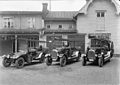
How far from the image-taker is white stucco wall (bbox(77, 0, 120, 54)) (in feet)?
65.5

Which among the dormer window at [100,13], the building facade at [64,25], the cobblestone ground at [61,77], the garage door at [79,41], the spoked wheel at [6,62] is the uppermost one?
the dormer window at [100,13]

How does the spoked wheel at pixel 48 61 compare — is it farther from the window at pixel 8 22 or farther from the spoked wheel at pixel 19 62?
the window at pixel 8 22

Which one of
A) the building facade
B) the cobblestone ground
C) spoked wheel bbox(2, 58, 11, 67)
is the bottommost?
the cobblestone ground

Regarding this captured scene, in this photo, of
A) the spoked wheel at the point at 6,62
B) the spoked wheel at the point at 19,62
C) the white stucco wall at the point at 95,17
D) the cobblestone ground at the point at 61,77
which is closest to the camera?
the cobblestone ground at the point at 61,77

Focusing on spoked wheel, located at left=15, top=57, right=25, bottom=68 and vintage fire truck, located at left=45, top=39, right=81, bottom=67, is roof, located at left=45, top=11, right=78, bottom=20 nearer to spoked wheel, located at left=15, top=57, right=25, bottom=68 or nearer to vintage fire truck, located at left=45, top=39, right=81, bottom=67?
vintage fire truck, located at left=45, top=39, right=81, bottom=67

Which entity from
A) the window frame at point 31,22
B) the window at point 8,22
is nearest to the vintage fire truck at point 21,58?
the window frame at point 31,22

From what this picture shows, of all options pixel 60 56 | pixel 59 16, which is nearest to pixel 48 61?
pixel 60 56

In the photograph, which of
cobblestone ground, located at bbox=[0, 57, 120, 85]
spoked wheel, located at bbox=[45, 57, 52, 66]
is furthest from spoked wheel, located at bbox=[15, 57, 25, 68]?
spoked wheel, located at bbox=[45, 57, 52, 66]

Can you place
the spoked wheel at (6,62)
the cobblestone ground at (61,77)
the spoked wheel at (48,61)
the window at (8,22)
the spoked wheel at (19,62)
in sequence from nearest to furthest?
the cobblestone ground at (61,77), the spoked wheel at (19,62), the spoked wheel at (6,62), the spoked wheel at (48,61), the window at (8,22)

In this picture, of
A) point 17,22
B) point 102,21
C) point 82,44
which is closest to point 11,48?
point 17,22

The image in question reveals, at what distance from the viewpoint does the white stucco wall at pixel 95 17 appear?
19969mm

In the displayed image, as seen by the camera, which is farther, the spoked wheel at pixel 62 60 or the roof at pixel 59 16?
the roof at pixel 59 16

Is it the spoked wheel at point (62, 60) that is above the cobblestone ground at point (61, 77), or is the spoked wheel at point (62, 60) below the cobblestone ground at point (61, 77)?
above

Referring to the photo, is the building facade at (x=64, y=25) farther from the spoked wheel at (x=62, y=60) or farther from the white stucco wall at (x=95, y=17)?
the spoked wheel at (x=62, y=60)
